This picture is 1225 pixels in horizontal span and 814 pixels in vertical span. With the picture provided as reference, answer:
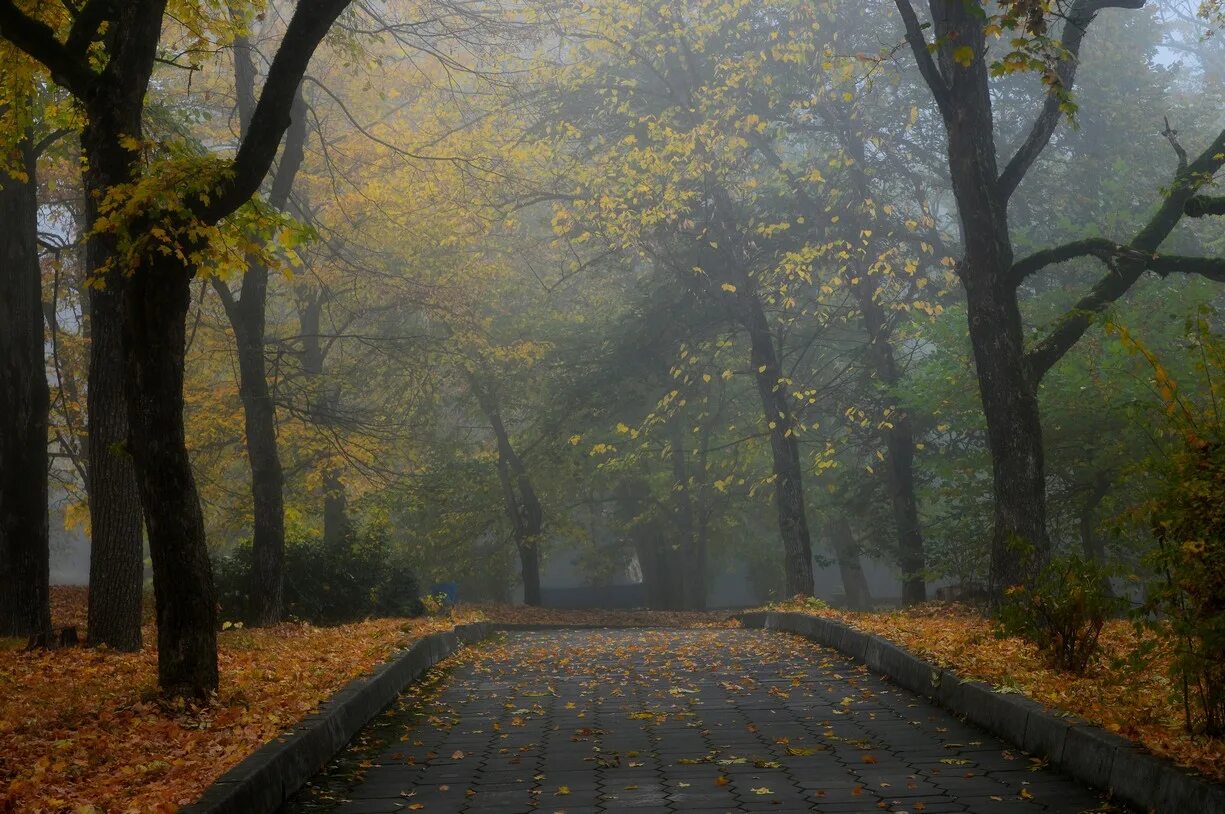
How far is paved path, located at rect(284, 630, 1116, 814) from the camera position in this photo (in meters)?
6.50

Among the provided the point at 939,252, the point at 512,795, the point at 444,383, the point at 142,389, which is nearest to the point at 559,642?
the point at 142,389

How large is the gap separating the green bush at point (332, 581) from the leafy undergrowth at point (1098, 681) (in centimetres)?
1080

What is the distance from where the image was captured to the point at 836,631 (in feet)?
46.0

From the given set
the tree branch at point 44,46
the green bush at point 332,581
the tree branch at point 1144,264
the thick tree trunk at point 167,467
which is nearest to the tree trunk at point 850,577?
the green bush at point 332,581

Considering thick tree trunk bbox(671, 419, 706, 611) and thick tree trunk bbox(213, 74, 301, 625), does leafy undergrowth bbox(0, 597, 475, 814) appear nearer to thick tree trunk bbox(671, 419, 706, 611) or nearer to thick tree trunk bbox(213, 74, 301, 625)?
thick tree trunk bbox(213, 74, 301, 625)

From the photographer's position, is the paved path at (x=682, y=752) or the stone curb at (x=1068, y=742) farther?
the paved path at (x=682, y=752)

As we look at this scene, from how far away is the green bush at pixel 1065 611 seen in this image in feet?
27.8

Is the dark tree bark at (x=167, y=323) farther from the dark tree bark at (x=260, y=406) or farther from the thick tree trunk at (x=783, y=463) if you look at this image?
the thick tree trunk at (x=783, y=463)

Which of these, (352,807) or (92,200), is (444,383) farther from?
(352,807)

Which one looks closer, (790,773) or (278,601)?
(790,773)

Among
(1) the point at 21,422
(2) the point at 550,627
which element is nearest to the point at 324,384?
(2) the point at 550,627

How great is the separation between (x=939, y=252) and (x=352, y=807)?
74.5 feet

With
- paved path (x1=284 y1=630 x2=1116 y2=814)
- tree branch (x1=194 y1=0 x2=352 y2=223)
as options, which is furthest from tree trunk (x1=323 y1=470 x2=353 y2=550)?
tree branch (x1=194 y1=0 x2=352 y2=223)

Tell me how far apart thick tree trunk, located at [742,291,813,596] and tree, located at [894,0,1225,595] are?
10520mm
